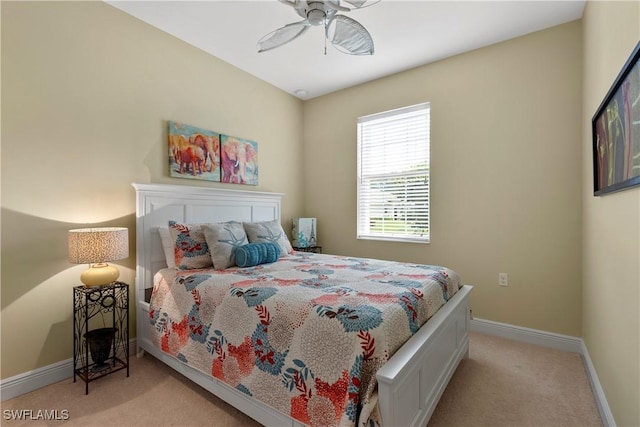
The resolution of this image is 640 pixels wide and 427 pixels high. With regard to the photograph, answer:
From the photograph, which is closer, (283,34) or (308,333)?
(308,333)

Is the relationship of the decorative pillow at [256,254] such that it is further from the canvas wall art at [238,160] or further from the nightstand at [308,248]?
the nightstand at [308,248]

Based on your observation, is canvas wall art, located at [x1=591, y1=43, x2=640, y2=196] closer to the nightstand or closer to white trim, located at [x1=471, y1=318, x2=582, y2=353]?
white trim, located at [x1=471, y1=318, x2=582, y2=353]

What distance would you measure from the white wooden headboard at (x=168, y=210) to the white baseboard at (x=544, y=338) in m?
2.72

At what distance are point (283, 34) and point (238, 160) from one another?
1638 millimetres

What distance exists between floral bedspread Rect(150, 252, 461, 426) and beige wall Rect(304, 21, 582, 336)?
97cm

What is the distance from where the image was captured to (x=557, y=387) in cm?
203

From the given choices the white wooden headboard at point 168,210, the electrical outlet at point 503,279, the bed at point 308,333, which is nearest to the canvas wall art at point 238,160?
the white wooden headboard at point 168,210

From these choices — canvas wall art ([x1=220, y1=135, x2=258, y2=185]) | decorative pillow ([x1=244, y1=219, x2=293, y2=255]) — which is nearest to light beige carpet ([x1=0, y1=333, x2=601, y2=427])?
decorative pillow ([x1=244, y1=219, x2=293, y2=255])

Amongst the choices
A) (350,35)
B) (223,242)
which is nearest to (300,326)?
(223,242)

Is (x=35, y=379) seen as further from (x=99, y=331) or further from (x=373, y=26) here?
(x=373, y=26)

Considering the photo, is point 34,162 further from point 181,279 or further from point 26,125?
point 181,279

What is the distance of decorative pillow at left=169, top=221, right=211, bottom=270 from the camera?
2365 millimetres

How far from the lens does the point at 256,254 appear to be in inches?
96.6

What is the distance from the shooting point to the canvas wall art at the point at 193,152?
111 inches
